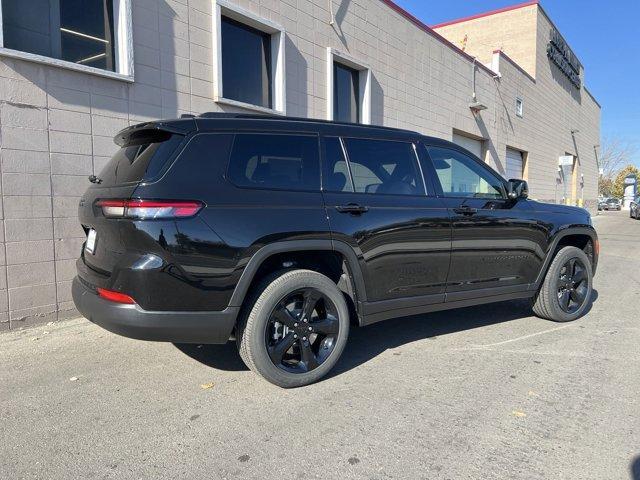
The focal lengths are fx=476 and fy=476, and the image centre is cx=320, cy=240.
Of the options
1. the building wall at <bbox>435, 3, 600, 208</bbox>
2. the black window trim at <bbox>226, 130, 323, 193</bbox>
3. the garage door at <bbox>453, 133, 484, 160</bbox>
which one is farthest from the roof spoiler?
the building wall at <bbox>435, 3, 600, 208</bbox>

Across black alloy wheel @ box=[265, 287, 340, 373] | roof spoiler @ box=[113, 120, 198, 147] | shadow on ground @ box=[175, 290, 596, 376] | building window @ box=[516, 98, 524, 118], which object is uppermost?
building window @ box=[516, 98, 524, 118]

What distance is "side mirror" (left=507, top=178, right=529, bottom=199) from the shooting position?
15.2ft

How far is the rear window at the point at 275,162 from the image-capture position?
10.8 feet

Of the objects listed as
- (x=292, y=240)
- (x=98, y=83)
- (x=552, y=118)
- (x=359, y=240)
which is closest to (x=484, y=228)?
(x=359, y=240)

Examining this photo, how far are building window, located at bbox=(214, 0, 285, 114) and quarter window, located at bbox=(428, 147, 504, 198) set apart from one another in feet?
12.0

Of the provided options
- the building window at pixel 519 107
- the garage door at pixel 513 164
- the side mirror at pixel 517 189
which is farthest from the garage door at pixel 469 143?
the side mirror at pixel 517 189

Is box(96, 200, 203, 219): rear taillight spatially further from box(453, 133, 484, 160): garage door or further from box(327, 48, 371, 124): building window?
box(453, 133, 484, 160): garage door

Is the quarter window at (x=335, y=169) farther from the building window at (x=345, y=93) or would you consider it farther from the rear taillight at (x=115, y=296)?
the building window at (x=345, y=93)

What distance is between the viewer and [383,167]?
4.09m

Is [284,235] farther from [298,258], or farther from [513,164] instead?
[513,164]

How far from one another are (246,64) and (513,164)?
14.5m

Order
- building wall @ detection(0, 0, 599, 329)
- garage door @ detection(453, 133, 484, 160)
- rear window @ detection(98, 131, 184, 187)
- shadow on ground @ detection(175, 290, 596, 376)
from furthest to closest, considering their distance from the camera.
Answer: garage door @ detection(453, 133, 484, 160), building wall @ detection(0, 0, 599, 329), shadow on ground @ detection(175, 290, 596, 376), rear window @ detection(98, 131, 184, 187)

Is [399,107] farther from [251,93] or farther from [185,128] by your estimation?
[185,128]

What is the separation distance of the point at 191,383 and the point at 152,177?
5.20 ft
